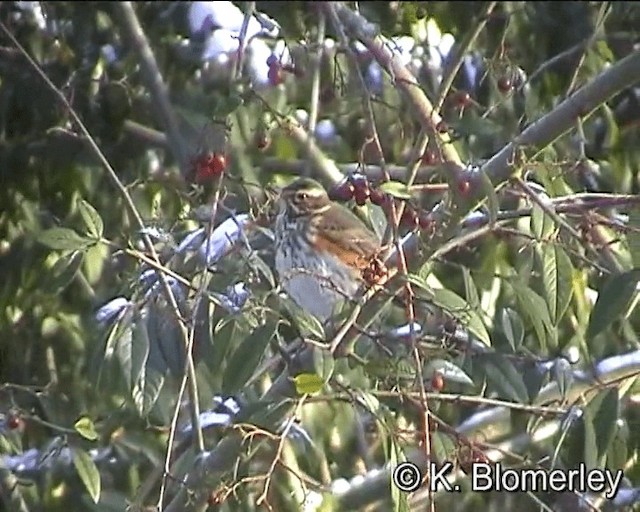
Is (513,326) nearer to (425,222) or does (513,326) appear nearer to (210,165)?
(425,222)

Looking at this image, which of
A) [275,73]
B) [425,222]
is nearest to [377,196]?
[425,222]

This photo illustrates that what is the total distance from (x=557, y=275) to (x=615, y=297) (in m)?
0.13

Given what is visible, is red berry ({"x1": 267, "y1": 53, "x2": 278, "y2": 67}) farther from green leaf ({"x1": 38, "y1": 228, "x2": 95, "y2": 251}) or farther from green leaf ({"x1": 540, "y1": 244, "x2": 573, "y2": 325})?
green leaf ({"x1": 540, "y1": 244, "x2": 573, "y2": 325})

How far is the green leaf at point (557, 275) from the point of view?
2164 millimetres

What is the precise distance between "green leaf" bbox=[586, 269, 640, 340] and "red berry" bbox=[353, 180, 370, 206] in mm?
407

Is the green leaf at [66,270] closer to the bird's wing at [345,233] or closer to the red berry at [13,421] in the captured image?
the red berry at [13,421]

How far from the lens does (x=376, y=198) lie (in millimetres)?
2248

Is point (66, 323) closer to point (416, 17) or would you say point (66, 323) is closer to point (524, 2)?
point (416, 17)

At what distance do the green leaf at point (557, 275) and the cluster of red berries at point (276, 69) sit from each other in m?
0.64

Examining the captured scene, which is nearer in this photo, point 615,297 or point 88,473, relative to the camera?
point 615,297

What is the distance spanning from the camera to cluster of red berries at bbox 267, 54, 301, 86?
101 inches

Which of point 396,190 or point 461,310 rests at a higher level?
point 396,190

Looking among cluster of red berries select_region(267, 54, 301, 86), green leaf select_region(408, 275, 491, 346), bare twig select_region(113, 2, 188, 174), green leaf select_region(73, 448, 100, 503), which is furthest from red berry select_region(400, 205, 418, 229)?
bare twig select_region(113, 2, 188, 174)

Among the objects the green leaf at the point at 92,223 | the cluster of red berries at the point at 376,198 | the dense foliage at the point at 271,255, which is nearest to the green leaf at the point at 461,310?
the dense foliage at the point at 271,255
